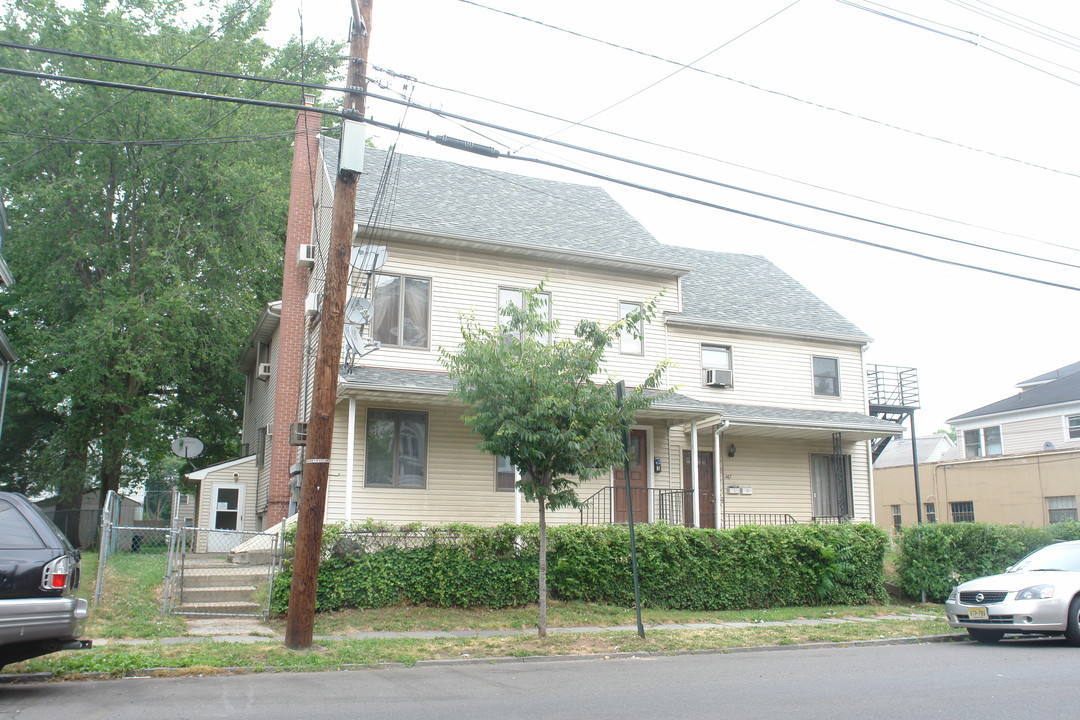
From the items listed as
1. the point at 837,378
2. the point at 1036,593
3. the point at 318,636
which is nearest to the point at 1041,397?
the point at 837,378

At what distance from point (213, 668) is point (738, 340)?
15142 mm

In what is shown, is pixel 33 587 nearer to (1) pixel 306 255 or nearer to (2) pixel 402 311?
(2) pixel 402 311

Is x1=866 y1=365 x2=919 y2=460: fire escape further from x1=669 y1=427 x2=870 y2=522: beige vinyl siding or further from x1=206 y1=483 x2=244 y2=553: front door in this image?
x1=206 y1=483 x2=244 y2=553: front door

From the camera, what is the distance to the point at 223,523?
23.0m

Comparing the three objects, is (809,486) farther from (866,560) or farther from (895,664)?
(895,664)

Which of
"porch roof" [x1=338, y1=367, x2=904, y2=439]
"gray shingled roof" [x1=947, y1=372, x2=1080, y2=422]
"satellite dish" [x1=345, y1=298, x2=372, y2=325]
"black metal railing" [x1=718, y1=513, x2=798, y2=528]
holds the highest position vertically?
"gray shingled roof" [x1=947, y1=372, x2=1080, y2=422]

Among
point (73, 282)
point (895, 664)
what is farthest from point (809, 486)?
point (73, 282)

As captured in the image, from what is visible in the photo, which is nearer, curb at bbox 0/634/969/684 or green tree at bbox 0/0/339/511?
curb at bbox 0/634/969/684

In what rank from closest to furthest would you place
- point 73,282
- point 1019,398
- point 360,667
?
point 360,667 < point 73,282 < point 1019,398

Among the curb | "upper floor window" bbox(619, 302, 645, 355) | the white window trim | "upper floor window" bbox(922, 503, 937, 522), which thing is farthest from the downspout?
"upper floor window" bbox(922, 503, 937, 522)

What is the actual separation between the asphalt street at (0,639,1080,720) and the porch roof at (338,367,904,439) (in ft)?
22.0

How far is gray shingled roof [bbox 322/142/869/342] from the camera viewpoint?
1872 cm

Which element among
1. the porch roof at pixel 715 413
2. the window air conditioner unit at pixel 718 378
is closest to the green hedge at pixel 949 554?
the porch roof at pixel 715 413

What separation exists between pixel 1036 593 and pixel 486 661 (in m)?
7.32
